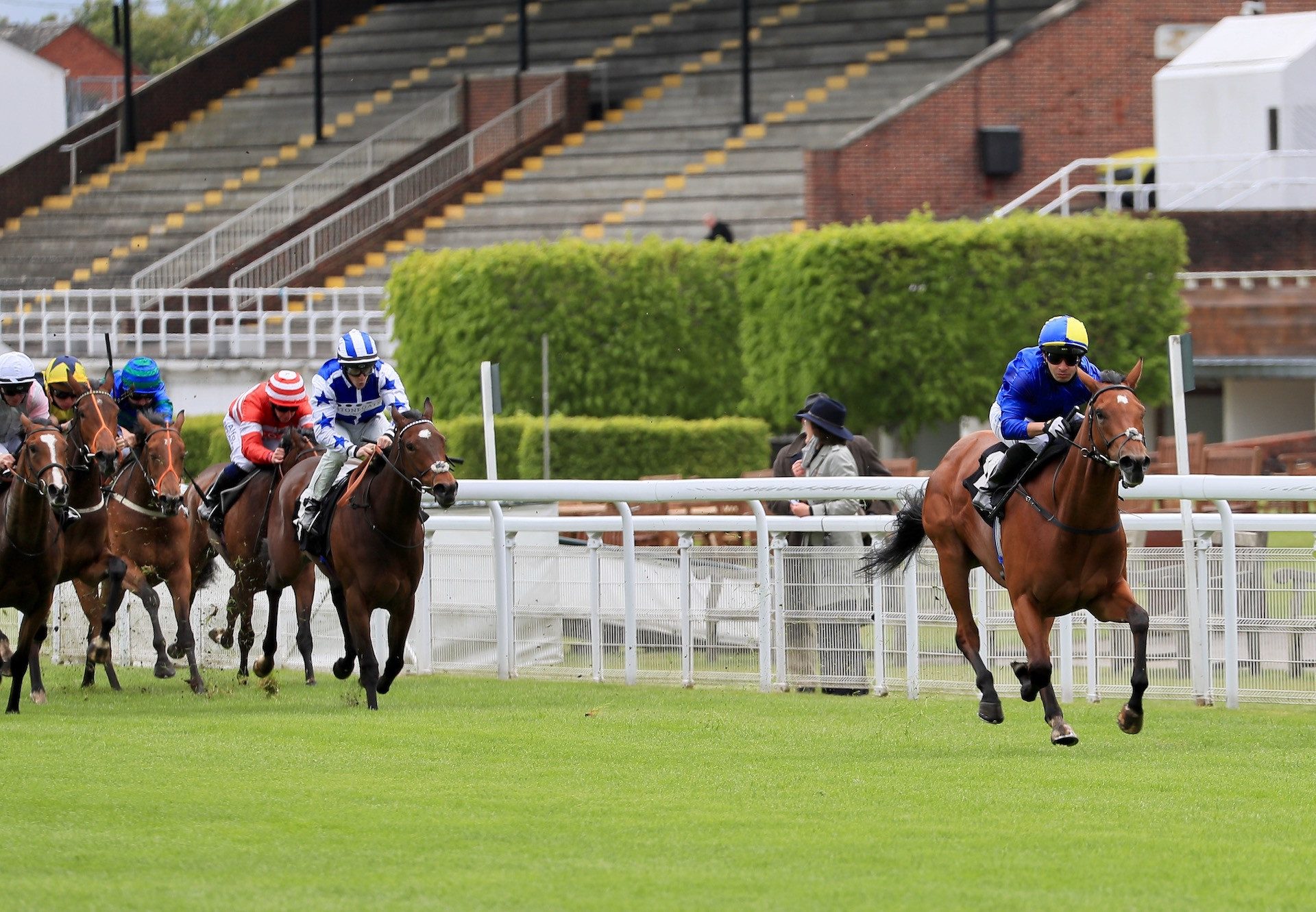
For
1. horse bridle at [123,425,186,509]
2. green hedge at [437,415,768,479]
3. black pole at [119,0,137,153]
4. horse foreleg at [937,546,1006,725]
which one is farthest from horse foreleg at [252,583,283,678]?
black pole at [119,0,137,153]

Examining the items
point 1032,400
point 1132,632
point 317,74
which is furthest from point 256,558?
point 317,74

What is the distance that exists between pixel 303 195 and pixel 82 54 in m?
40.3

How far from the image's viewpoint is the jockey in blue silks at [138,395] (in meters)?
13.1

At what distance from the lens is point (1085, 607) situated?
9.45 meters

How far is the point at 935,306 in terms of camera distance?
81.1 feet

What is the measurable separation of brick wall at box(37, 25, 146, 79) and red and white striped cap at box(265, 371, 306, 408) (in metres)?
60.9

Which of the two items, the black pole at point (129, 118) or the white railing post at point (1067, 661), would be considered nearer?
the white railing post at point (1067, 661)

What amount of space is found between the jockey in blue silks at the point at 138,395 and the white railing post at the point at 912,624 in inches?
181

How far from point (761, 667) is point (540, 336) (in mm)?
14373

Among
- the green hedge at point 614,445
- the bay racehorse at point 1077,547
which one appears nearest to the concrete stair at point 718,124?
the green hedge at point 614,445

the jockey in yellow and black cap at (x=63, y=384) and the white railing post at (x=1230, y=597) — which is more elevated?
the jockey in yellow and black cap at (x=63, y=384)

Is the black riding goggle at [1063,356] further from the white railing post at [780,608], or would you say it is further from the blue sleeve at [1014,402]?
the white railing post at [780,608]

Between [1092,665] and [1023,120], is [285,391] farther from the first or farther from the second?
[1023,120]

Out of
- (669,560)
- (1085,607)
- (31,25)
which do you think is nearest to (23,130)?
(31,25)
